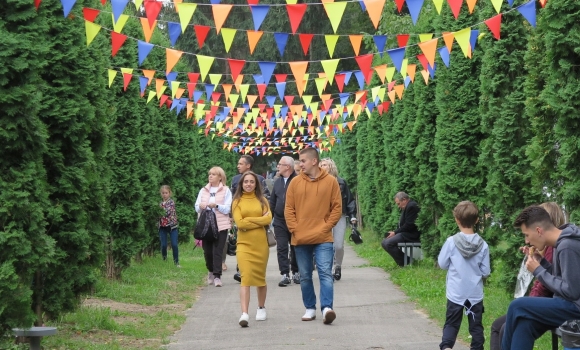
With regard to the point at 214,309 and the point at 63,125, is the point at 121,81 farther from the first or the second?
the point at 63,125

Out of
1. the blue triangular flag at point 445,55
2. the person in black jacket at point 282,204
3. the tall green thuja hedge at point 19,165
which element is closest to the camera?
the tall green thuja hedge at point 19,165

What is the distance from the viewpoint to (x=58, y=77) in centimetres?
854

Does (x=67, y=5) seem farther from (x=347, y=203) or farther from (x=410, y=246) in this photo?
(x=410, y=246)

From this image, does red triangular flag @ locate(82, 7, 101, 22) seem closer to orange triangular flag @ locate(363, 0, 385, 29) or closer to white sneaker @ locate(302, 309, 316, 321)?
orange triangular flag @ locate(363, 0, 385, 29)

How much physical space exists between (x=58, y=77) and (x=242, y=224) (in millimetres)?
2545

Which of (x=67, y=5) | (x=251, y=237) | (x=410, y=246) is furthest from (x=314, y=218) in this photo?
(x=410, y=246)

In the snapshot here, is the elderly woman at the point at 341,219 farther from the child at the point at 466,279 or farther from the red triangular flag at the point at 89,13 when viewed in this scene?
the child at the point at 466,279

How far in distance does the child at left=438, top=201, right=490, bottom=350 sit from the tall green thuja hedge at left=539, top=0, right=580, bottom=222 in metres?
0.83

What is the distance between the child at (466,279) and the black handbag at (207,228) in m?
6.52

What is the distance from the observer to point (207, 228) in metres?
13.4

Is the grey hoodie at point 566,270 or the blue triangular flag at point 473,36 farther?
the blue triangular flag at point 473,36


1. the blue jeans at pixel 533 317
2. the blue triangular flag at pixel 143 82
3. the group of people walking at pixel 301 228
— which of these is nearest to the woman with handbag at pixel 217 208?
the blue triangular flag at pixel 143 82

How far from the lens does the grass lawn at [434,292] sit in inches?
357

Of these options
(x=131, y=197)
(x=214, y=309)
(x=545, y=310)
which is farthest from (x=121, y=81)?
(x=545, y=310)
